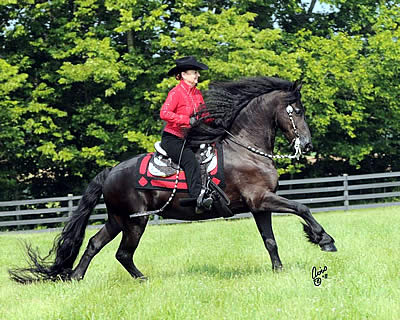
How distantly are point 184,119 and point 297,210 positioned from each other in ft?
5.87

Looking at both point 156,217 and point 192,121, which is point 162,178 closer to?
point 192,121

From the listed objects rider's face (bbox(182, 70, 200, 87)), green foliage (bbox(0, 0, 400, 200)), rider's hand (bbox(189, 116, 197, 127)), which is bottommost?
green foliage (bbox(0, 0, 400, 200))

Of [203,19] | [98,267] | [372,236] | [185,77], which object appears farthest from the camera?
[203,19]

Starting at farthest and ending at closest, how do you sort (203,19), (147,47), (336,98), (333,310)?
(336,98) → (147,47) → (203,19) → (333,310)

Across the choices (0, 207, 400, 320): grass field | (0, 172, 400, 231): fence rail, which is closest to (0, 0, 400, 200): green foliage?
(0, 172, 400, 231): fence rail

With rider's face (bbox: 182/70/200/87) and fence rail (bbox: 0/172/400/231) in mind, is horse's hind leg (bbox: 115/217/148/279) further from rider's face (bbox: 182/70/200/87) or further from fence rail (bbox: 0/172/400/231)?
fence rail (bbox: 0/172/400/231)

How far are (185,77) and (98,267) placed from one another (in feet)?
12.4

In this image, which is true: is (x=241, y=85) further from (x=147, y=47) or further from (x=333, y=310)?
(x=147, y=47)

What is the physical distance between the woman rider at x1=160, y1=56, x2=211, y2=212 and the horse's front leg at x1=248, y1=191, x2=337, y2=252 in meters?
0.62

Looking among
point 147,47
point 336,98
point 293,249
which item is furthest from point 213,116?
point 336,98

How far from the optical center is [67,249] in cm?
788

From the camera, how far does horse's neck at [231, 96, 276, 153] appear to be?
24.2 ft

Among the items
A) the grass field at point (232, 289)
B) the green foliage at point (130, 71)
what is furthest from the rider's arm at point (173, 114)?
the green foliage at point (130, 71)

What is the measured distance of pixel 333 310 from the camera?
188 inches
